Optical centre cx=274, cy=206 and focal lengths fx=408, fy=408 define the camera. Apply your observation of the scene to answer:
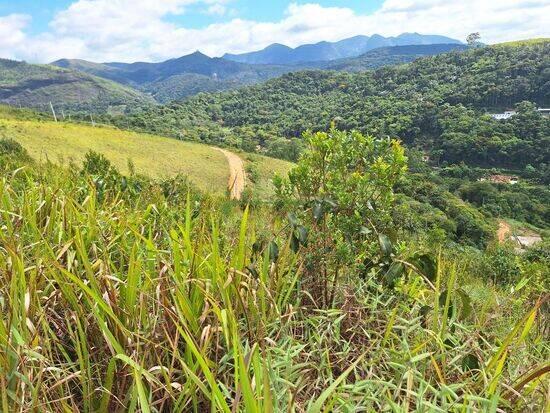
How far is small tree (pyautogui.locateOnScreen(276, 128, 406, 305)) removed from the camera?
7.89 feet

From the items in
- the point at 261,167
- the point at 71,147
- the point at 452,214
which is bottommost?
the point at 452,214

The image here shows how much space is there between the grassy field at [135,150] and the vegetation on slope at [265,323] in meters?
39.1

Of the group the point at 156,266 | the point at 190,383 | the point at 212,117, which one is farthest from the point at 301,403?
the point at 212,117

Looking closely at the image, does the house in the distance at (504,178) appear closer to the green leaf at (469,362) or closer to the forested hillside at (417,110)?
the forested hillside at (417,110)

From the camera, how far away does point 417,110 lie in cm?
10106

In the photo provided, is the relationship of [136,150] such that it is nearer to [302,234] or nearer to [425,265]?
[302,234]

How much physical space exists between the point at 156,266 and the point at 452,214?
50807 millimetres

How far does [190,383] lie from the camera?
4.91ft

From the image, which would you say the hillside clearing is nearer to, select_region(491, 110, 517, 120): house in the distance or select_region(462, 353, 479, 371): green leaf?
select_region(462, 353, 479, 371): green leaf

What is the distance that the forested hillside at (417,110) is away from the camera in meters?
82.8

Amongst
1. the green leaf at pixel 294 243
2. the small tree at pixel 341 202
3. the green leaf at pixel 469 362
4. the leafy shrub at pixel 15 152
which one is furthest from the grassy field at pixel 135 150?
the green leaf at pixel 469 362

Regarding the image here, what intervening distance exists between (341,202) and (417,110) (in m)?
107

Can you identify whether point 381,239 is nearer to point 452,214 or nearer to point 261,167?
point 452,214

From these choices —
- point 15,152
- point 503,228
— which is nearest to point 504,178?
point 503,228
